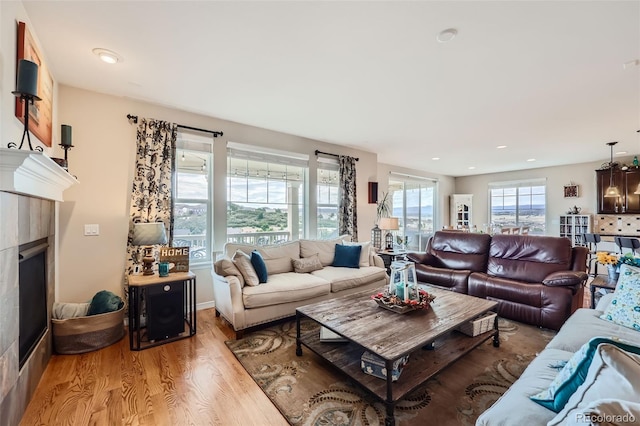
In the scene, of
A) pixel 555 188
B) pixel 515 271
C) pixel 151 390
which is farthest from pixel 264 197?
pixel 555 188

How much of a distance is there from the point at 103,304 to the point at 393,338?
2.76 metres

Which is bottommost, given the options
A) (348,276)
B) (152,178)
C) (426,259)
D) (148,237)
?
(348,276)

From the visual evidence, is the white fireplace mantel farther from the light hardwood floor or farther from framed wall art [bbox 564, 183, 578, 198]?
framed wall art [bbox 564, 183, 578, 198]

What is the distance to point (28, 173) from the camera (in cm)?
166

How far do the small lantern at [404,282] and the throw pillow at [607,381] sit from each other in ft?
5.13

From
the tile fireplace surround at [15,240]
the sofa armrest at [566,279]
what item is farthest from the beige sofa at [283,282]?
the sofa armrest at [566,279]

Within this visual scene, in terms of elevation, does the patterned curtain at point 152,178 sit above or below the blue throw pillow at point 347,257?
above

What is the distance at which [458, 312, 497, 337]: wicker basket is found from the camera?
2422mm

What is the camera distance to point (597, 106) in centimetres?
330

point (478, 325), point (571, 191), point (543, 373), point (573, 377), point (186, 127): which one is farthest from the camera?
point (571, 191)

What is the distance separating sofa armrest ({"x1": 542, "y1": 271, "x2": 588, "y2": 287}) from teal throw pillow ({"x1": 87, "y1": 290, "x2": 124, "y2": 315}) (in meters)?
A: 4.58

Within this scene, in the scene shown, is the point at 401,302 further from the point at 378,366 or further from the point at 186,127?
the point at 186,127

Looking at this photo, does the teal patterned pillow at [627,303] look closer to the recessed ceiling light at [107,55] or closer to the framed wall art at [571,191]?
the recessed ceiling light at [107,55]

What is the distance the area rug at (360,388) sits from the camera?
1.75m
